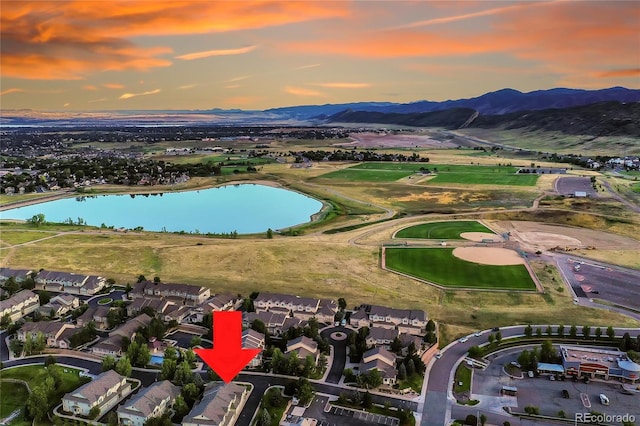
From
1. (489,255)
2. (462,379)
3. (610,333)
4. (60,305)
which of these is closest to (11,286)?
(60,305)

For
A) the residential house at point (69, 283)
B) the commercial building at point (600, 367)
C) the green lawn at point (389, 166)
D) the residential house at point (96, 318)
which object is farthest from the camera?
the green lawn at point (389, 166)

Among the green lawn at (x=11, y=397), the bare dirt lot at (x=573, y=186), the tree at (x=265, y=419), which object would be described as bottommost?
the green lawn at (x=11, y=397)

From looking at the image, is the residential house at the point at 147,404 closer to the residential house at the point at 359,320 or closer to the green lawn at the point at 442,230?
the residential house at the point at 359,320

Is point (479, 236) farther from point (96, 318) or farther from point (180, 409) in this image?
point (180, 409)

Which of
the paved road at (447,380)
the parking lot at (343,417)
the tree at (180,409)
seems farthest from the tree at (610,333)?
the tree at (180,409)

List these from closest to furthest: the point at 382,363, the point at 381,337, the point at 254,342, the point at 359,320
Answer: the point at 382,363
the point at 254,342
the point at 381,337
the point at 359,320

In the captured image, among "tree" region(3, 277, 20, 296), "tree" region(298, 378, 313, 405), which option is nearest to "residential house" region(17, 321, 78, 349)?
"tree" region(3, 277, 20, 296)

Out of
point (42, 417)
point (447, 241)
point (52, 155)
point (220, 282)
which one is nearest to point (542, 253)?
point (447, 241)
